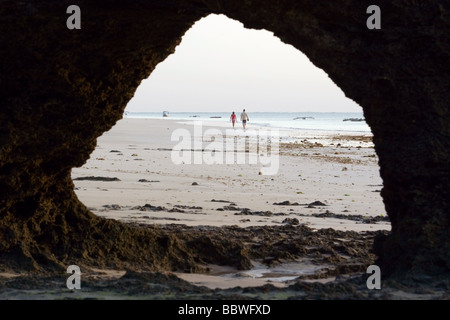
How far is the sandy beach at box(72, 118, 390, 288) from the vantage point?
10133 millimetres

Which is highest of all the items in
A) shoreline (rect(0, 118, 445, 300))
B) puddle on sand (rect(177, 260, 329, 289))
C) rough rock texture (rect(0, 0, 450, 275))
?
rough rock texture (rect(0, 0, 450, 275))

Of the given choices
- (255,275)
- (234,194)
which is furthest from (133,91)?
(234,194)

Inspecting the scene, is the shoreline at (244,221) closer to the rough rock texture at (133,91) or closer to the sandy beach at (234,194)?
the sandy beach at (234,194)

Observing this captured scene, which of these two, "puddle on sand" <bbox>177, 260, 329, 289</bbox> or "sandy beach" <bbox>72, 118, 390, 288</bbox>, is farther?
"sandy beach" <bbox>72, 118, 390, 288</bbox>

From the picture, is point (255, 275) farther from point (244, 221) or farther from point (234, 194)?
point (234, 194)

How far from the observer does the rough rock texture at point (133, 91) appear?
19.3ft

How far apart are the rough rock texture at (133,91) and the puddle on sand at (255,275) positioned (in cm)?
64

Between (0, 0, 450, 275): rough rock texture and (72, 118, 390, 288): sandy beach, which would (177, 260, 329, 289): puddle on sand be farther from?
(0, 0, 450, 275): rough rock texture

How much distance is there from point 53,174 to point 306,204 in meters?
5.96

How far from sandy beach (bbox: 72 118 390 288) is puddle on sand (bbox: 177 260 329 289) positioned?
0.01m

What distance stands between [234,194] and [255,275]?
6.09 meters

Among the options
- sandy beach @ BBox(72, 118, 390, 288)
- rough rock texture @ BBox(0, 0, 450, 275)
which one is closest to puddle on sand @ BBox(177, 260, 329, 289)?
sandy beach @ BBox(72, 118, 390, 288)

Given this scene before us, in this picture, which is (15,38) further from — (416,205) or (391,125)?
(416,205)

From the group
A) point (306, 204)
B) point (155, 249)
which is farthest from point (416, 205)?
point (306, 204)
